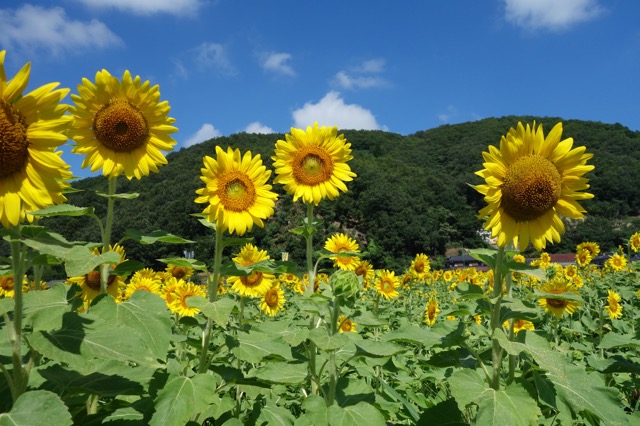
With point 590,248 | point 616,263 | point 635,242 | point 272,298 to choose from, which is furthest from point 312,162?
point 635,242

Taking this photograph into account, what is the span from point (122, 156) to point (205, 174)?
0.47 metres

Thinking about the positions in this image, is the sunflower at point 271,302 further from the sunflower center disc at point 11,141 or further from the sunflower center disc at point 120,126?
the sunflower center disc at point 11,141

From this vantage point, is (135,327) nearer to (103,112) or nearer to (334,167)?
(103,112)

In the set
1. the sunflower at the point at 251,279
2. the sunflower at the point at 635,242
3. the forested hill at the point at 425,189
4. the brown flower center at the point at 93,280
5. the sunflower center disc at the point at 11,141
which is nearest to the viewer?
the sunflower center disc at the point at 11,141

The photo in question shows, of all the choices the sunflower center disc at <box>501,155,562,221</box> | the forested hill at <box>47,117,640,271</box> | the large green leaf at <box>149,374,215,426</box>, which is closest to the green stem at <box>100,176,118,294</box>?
the large green leaf at <box>149,374,215,426</box>

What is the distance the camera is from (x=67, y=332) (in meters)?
1.64

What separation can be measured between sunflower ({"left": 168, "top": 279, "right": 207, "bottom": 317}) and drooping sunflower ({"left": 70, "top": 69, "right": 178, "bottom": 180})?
90.0 inches

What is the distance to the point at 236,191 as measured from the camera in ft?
9.67

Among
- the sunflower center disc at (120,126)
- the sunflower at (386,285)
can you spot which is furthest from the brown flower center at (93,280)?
the sunflower at (386,285)

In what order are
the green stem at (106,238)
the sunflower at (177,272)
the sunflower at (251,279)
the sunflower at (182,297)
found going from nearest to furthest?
the green stem at (106,238)
the sunflower at (251,279)
the sunflower at (182,297)
the sunflower at (177,272)

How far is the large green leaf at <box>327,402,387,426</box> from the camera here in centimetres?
215

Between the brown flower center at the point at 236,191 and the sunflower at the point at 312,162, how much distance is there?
0.72m

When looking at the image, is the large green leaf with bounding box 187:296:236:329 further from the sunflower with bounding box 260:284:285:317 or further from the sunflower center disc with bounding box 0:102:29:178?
the sunflower with bounding box 260:284:285:317

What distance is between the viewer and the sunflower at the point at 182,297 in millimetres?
4801
